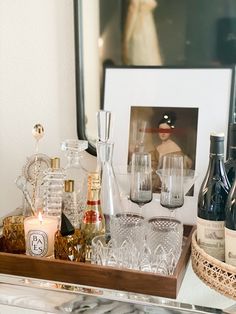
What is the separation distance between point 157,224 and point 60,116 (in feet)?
1.52

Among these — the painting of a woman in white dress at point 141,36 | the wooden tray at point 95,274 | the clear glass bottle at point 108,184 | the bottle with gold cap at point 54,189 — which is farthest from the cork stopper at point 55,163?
the painting of a woman in white dress at point 141,36

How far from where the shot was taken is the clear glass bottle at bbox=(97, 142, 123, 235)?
97cm

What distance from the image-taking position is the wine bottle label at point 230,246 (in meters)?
0.76

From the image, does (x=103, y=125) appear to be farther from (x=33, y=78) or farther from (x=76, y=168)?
(x=33, y=78)

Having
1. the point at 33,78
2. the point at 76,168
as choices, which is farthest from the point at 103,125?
the point at 33,78

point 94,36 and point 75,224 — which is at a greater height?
point 94,36

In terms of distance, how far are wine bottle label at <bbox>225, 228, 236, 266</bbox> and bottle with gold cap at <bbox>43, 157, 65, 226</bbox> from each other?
0.39 metres

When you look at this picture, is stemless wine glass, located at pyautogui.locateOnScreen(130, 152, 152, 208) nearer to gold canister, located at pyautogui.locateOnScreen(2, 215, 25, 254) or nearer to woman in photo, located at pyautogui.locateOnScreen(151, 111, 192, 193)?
woman in photo, located at pyautogui.locateOnScreen(151, 111, 192, 193)

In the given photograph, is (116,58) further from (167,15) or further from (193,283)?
(193,283)

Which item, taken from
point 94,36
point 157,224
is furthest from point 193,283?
point 94,36

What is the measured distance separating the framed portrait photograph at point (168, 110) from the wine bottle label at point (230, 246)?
276mm

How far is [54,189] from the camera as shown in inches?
37.6

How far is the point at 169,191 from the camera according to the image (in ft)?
3.08

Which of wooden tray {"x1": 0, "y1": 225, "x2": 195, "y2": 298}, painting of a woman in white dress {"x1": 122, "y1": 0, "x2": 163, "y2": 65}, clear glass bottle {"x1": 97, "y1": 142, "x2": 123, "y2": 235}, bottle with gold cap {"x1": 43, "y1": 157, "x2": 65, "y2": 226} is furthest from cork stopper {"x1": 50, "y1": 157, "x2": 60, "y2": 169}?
painting of a woman in white dress {"x1": 122, "y1": 0, "x2": 163, "y2": 65}
